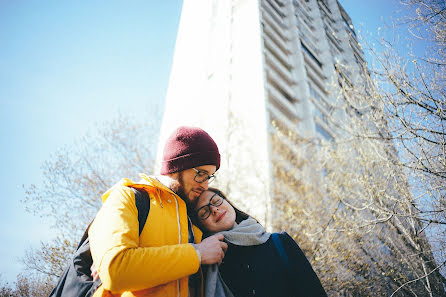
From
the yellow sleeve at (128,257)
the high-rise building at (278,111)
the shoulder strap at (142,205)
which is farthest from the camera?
the high-rise building at (278,111)

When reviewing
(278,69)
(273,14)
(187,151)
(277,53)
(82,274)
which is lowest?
(82,274)

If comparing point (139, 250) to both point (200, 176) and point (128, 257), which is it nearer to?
point (128, 257)

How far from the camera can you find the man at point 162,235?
1155 mm

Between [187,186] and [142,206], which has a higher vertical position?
[187,186]

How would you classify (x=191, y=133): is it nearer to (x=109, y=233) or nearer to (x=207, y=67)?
(x=109, y=233)

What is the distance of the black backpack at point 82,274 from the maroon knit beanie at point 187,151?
13.4 inches

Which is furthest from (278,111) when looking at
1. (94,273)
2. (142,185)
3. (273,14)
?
(94,273)

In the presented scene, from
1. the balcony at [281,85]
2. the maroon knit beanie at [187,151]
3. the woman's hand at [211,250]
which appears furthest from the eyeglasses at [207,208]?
the balcony at [281,85]

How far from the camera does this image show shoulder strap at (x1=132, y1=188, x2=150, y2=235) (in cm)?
144

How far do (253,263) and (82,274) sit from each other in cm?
110

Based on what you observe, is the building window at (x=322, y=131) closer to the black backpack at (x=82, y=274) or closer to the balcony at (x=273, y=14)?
the balcony at (x=273, y=14)

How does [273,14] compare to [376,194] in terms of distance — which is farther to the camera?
[273,14]

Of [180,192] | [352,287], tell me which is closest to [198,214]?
[180,192]

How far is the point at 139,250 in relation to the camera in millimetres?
1188
